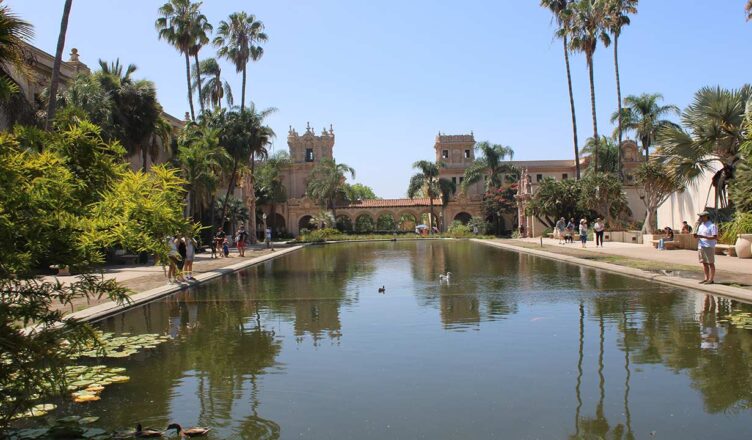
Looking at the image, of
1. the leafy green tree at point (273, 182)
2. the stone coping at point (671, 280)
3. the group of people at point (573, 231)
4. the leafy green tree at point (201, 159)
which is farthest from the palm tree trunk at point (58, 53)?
the leafy green tree at point (273, 182)

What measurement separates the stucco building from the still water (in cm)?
5788

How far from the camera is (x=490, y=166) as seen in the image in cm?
7144

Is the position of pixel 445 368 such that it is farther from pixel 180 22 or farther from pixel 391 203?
pixel 391 203

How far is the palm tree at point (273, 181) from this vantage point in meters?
71.1

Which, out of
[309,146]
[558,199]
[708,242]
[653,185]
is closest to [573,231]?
[558,199]

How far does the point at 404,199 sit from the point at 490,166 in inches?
503

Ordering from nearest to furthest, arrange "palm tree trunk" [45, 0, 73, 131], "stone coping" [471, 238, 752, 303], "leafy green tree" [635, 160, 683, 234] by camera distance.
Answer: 1. "stone coping" [471, 238, 752, 303]
2. "palm tree trunk" [45, 0, 73, 131]
3. "leafy green tree" [635, 160, 683, 234]

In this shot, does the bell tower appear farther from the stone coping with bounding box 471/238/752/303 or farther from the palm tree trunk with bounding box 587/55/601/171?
the stone coping with bounding box 471/238/752/303

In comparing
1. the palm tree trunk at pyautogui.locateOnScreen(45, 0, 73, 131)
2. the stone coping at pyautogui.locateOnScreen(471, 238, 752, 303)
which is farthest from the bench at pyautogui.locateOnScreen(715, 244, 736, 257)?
the palm tree trunk at pyautogui.locateOnScreen(45, 0, 73, 131)

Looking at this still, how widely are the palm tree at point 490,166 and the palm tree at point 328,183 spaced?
1319cm

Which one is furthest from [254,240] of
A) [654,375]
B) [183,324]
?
[654,375]

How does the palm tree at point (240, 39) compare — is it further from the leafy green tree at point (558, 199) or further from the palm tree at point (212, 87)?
the leafy green tree at point (558, 199)

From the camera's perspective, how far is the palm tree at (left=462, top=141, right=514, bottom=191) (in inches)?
2793

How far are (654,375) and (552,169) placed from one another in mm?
76628
